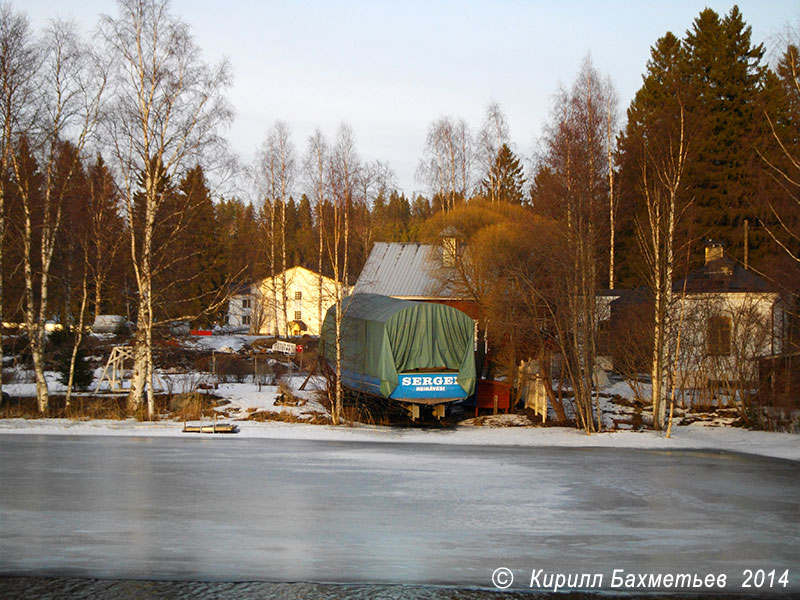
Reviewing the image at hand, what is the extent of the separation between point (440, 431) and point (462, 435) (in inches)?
54.7

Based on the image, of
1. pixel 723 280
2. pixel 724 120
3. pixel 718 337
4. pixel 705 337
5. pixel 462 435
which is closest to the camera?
pixel 462 435

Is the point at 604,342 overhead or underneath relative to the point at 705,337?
underneath

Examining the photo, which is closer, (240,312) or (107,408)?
(107,408)

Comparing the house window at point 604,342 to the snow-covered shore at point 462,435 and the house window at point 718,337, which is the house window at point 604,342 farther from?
the snow-covered shore at point 462,435

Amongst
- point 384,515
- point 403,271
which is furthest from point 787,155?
point 403,271

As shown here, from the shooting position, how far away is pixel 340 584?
24.0ft

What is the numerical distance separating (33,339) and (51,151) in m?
5.54

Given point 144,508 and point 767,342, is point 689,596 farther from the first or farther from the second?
point 767,342

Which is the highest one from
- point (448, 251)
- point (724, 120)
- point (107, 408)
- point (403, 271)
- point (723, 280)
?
point (724, 120)

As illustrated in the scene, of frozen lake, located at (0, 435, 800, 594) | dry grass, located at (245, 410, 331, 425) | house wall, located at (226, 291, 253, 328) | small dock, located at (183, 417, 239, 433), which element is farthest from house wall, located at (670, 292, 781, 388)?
house wall, located at (226, 291, 253, 328)

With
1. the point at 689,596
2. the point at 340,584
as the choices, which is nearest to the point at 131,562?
the point at 340,584

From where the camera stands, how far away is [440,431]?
22.0 meters

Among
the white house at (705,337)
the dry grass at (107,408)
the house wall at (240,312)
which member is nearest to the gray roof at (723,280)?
the white house at (705,337)

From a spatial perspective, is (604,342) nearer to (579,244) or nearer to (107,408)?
(579,244)
